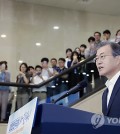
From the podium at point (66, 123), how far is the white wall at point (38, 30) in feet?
26.7

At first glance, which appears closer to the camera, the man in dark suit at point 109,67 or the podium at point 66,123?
the podium at point 66,123

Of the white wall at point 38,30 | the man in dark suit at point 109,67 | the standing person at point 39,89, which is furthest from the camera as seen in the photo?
the white wall at point 38,30

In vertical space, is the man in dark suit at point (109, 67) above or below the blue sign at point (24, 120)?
above

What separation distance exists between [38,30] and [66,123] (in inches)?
360

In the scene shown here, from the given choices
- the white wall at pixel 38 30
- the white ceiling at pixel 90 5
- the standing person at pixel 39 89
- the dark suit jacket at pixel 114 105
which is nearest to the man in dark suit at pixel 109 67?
the dark suit jacket at pixel 114 105

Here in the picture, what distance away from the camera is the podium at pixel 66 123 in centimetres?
135

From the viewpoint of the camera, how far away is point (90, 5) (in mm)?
10641

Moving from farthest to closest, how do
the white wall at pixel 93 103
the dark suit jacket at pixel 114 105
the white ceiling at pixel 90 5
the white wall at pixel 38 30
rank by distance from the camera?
the white ceiling at pixel 90 5 → the white wall at pixel 38 30 → the white wall at pixel 93 103 → the dark suit jacket at pixel 114 105

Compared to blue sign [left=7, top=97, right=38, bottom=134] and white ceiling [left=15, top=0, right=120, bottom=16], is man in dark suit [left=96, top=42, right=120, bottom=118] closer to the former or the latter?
blue sign [left=7, top=97, right=38, bottom=134]

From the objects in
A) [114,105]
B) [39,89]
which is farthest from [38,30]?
[114,105]

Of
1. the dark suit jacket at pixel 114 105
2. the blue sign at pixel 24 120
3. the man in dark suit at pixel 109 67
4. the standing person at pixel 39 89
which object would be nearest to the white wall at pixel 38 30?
the standing person at pixel 39 89

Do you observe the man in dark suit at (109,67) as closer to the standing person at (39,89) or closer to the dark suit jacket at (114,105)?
the dark suit jacket at (114,105)

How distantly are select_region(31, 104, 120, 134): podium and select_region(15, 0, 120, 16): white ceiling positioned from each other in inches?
360

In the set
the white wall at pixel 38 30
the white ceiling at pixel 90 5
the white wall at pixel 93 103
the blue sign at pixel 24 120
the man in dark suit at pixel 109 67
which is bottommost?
the white wall at pixel 93 103
